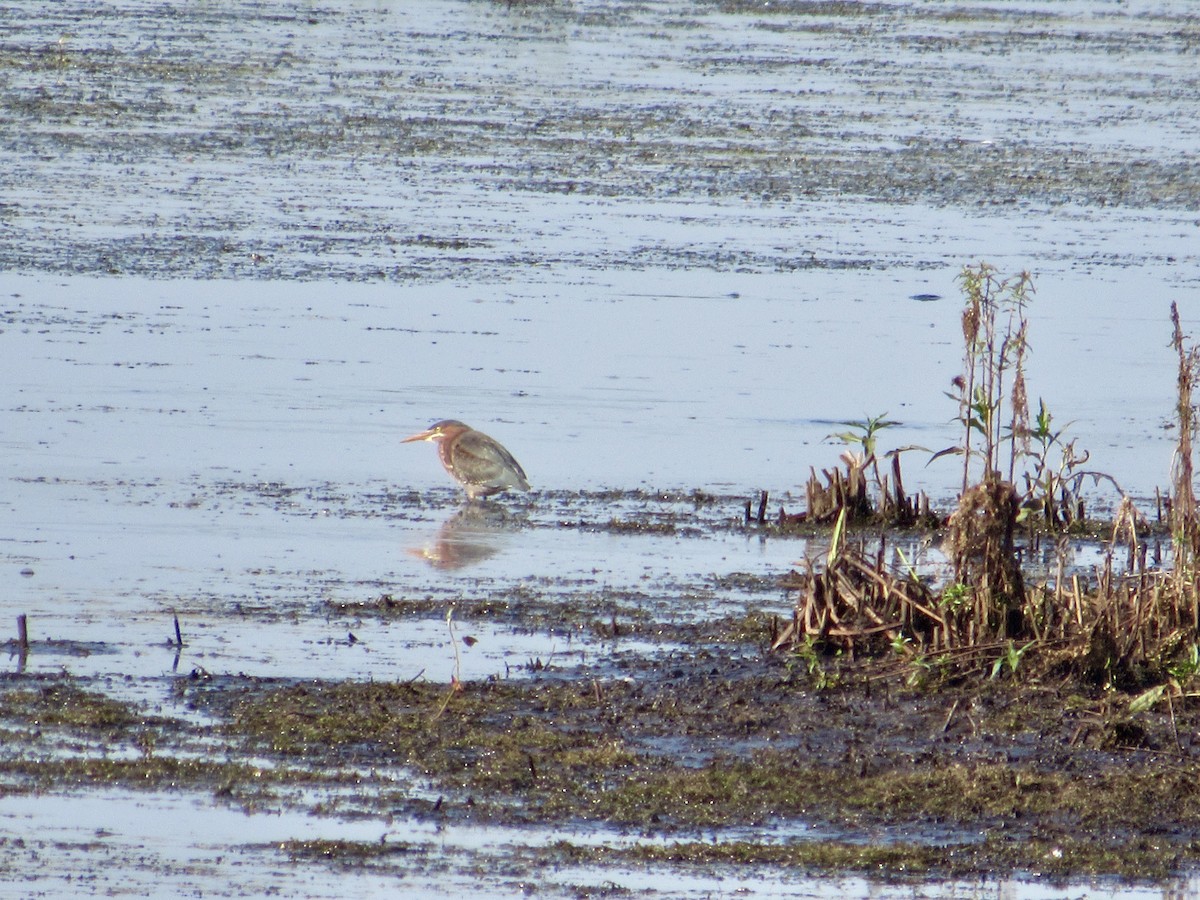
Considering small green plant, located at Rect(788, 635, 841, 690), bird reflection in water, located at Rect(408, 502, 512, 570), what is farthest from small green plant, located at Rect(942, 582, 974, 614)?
bird reflection in water, located at Rect(408, 502, 512, 570)

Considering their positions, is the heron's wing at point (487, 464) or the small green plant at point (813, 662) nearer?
the small green plant at point (813, 662)

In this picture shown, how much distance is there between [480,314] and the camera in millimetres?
14578

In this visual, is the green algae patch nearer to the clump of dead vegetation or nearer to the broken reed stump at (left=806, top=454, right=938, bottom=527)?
the clump of dead vegetation

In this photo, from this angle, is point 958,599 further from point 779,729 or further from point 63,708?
point 63,708

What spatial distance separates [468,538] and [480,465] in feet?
2.22

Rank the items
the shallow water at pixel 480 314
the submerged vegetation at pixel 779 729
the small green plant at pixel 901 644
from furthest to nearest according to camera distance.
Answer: the shallow water at pixel 480 314
the small green plant at pixel 901 644
the submerged vegetation at pixel 779 729

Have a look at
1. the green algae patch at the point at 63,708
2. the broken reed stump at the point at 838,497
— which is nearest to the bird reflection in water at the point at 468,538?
the broken reed stump at the point at 838,497

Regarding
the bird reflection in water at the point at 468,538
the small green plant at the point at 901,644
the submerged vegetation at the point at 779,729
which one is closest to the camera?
the submerged vegetation at the point at 779,729

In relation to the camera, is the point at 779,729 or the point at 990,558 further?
the point at 990,558

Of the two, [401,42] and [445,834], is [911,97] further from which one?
[445,834]

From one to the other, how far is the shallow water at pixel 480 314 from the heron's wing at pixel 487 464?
0.57ft

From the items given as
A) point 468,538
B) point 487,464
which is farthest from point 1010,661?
point 487,464

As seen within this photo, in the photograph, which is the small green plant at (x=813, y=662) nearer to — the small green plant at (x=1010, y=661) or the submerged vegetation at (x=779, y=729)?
the submerged vegetation at (x=779, y=729)

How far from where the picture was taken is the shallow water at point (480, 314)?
26.8 ft
